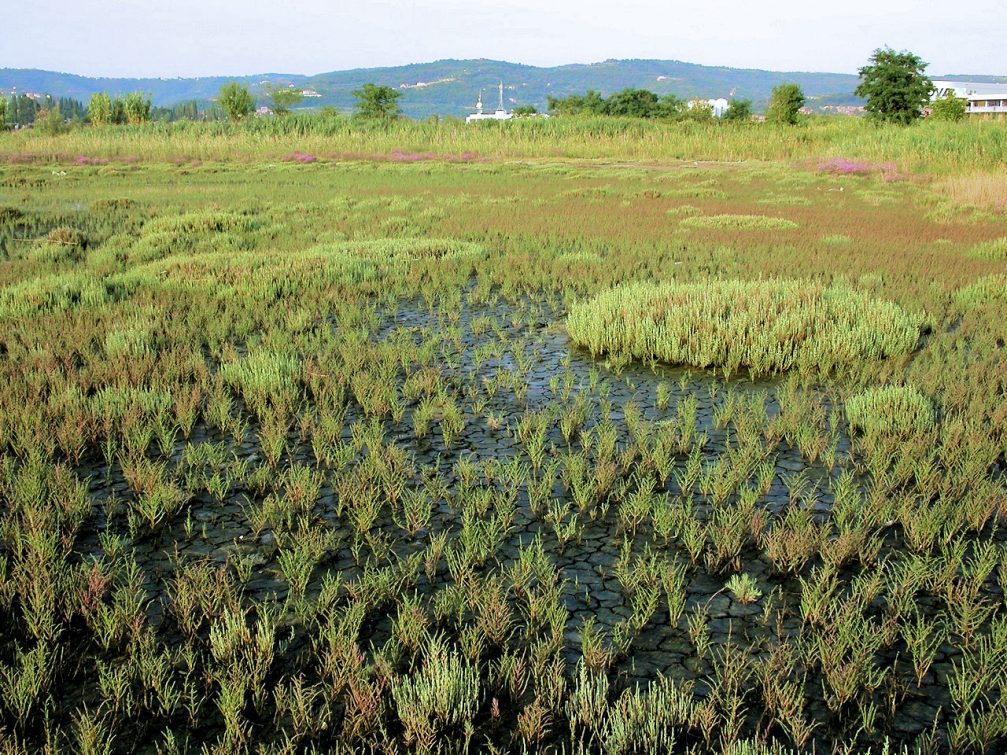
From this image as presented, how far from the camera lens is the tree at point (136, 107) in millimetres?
58812

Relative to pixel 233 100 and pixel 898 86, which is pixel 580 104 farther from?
pixel 898 86

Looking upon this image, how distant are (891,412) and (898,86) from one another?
46.7m

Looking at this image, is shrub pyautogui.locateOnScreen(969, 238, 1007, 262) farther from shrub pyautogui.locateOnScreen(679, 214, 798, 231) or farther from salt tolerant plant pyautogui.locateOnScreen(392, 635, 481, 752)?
salt tolerant plant pyautogui.locateOnScreen(392, 635, 481, 752)

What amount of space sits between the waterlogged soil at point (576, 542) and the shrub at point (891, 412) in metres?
0.27

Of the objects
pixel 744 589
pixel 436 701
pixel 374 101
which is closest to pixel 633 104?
pixel 374 101

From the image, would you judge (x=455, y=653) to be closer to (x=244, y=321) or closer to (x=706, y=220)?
(x=244, y=321)

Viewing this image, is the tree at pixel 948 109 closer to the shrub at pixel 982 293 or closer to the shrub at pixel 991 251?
the shrub at pixel 991 251

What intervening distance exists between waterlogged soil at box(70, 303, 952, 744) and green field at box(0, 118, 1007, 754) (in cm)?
2

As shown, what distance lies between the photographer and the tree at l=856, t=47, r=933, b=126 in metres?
44.8

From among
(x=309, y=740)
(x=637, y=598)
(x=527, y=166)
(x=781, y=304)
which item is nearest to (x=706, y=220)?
(x=781, y=304)

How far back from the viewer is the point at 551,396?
6.53 metres

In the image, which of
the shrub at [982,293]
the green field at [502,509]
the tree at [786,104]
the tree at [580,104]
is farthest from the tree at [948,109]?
the shrub at [982,293]

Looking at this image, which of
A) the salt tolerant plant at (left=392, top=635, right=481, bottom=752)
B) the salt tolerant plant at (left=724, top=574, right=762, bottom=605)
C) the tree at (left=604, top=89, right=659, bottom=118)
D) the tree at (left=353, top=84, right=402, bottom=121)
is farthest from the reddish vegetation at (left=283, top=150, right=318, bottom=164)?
the tree at (left=604, top=89, right=659, bottom=118)

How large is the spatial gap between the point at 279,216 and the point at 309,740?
17549mm
